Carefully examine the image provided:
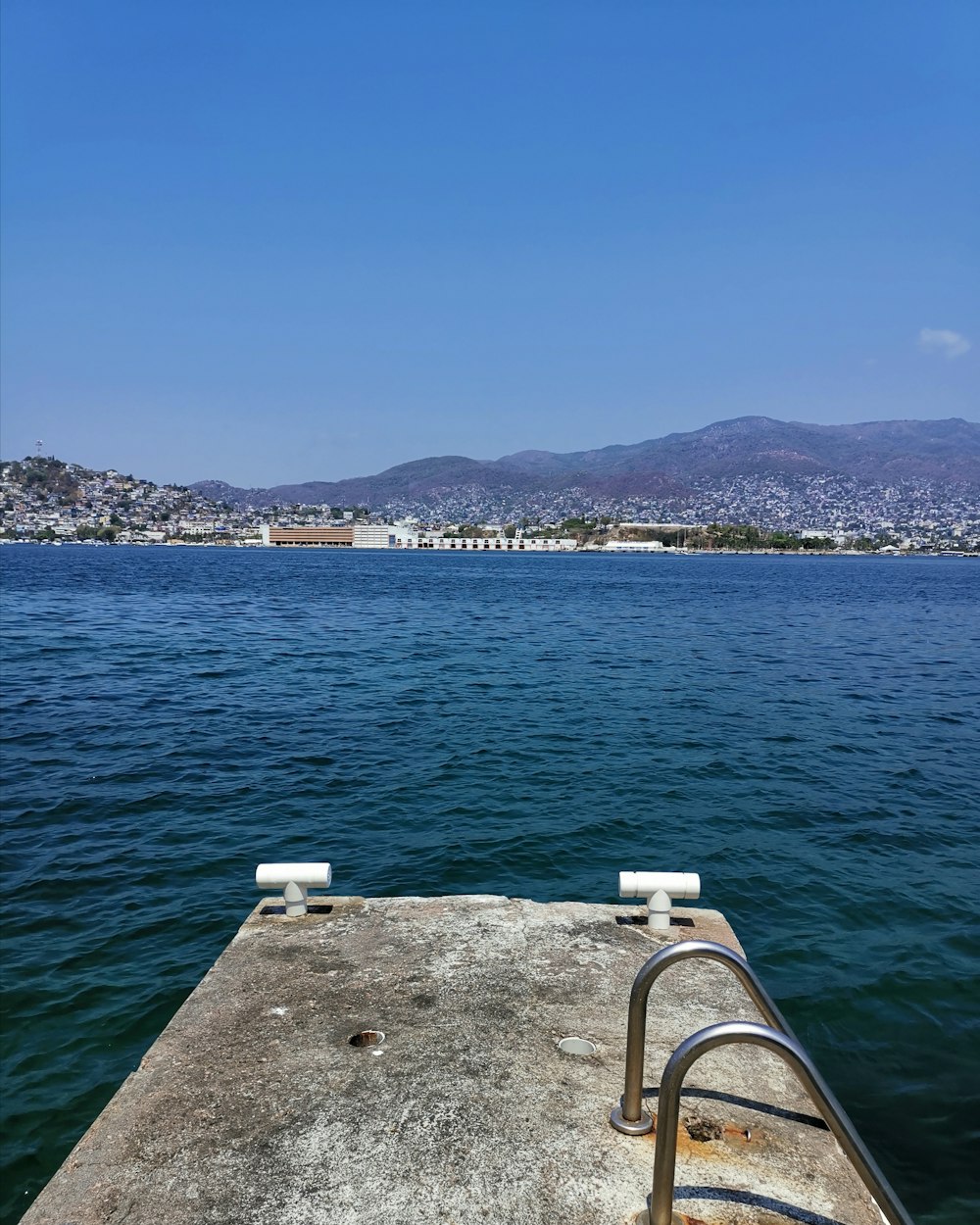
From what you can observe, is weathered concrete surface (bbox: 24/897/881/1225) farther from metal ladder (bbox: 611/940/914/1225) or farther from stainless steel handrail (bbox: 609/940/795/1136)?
metal ladder (bbox: 611/940/914/1225)

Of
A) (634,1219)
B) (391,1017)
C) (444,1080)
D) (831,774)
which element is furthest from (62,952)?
(831,774)

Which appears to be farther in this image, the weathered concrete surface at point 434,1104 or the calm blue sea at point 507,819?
the calm blue sea at point 507,819

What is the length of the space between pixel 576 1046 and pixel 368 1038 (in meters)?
1.24

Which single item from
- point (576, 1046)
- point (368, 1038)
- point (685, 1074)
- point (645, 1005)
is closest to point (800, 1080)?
point (685, 1074)

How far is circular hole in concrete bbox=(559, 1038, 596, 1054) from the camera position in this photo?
470cm

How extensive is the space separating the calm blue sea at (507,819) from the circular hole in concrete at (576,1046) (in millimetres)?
2587

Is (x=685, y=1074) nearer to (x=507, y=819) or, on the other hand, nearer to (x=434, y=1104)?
(x=434, y=1104)

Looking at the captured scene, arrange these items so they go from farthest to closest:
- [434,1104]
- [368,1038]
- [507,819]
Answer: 1. [507,819]
2. [368,1038]
3. [434,1104]

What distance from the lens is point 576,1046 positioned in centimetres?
473

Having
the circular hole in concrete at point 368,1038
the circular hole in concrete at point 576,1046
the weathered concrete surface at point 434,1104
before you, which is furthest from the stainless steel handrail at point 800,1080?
the circular hole in concrete at point 368,1038

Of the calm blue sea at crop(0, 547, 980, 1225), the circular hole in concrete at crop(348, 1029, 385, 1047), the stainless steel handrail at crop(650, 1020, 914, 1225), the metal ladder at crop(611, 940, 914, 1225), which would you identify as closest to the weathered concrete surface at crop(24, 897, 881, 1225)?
the circular hole in concrete at crop(348, 1029, 385, 1047)

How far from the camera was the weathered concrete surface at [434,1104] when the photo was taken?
142 inches

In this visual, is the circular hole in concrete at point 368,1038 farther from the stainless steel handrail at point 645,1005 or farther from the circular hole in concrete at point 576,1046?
the stainless steel handrail at point 645,1005

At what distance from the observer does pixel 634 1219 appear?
3.49 m
